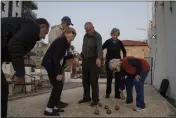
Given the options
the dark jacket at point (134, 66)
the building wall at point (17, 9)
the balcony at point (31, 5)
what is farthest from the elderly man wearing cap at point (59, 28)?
the balcony at point (31, 5)

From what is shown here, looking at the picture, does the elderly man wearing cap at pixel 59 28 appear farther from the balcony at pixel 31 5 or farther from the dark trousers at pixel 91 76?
the balcony at pixel 31 5

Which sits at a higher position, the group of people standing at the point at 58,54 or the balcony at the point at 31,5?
the balcony at the point at 31,5

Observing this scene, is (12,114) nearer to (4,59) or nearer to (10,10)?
(4,59)

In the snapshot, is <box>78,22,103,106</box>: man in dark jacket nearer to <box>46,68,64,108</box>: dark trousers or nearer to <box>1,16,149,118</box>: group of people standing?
<box>1,16,149,118</box>: group of people standing

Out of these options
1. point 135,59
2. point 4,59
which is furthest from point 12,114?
point 135,59

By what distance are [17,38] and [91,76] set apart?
9.33 feet

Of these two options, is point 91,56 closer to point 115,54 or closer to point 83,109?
point 115,54

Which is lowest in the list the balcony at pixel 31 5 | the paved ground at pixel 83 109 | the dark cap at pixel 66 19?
the paved ground at pixel 83 109

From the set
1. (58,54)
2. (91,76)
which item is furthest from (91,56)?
(58,54)

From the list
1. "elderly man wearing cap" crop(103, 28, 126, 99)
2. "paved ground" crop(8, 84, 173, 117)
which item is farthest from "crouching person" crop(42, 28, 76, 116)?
"elderly man wearing cap" crop(103, 28, 126, 99)

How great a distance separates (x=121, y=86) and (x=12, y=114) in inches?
110

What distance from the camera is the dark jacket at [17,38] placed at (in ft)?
12.9

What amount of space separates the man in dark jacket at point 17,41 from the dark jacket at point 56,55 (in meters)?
1.05

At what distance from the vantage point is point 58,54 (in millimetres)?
5465
